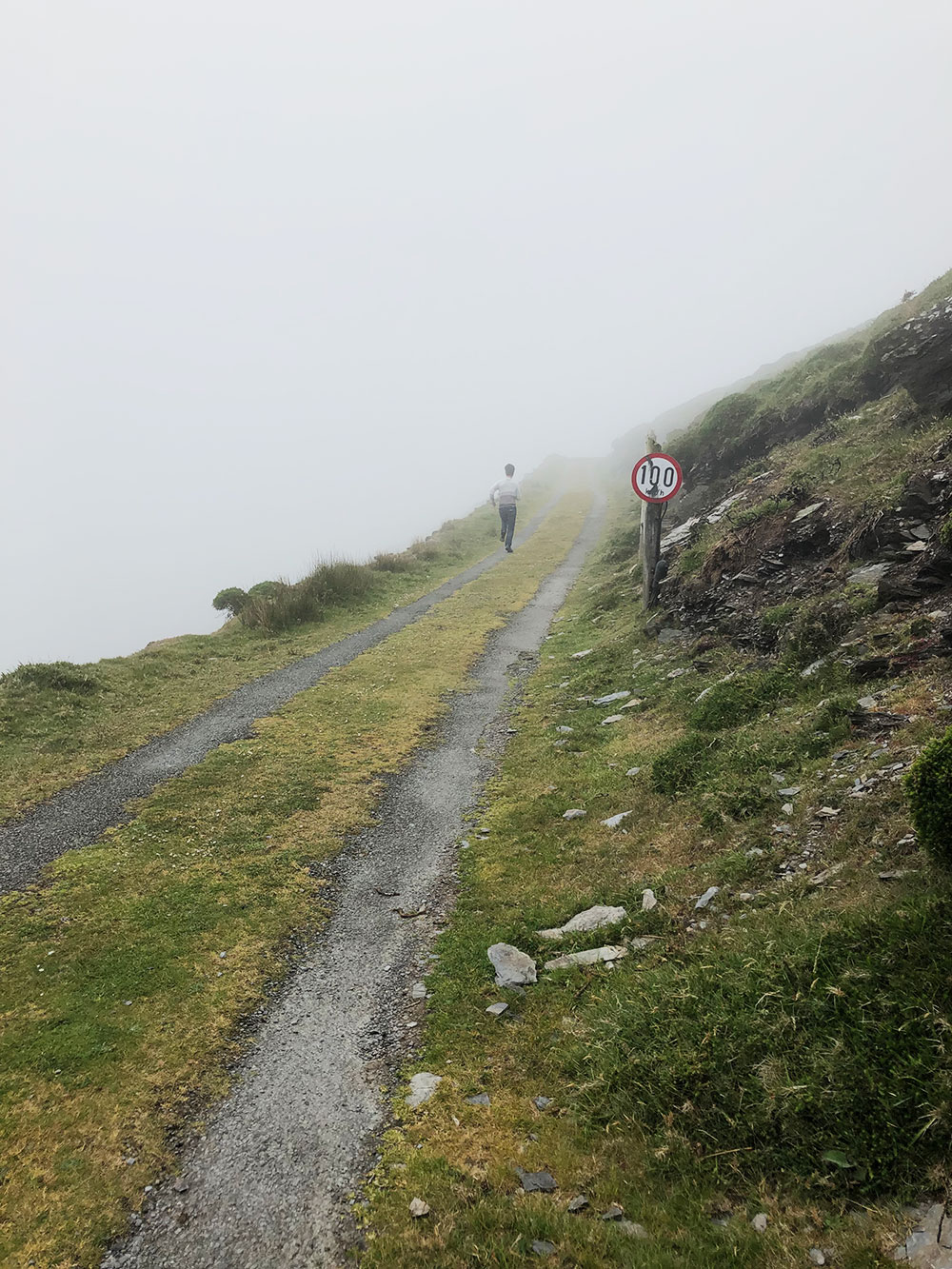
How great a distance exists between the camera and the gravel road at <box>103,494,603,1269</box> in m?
4.05

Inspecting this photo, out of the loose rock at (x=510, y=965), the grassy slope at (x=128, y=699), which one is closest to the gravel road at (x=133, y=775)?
the grassy slope at (x=128, y=699)

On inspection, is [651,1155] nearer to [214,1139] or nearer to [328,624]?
[214,1139]

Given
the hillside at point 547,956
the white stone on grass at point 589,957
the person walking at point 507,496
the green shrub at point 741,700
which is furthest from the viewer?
the person walking at point 507,496

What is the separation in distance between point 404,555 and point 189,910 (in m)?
27.9

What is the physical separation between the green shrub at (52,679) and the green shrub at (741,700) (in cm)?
1354

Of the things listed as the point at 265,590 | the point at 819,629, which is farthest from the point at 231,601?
the point at 819,629

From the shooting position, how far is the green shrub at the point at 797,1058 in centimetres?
356

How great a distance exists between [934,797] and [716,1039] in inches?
88.7

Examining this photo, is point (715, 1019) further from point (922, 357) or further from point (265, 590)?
point (265, 590)

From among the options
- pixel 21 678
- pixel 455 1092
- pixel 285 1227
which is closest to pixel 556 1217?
pixel 455 1092

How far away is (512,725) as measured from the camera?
43.5 ft

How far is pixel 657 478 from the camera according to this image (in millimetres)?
14953

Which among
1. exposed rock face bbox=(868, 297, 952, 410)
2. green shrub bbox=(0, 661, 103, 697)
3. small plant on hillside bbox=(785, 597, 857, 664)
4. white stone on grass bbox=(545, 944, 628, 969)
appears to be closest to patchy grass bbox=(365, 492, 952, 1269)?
white stone on grass bbox=(545, 944, 628, 969)

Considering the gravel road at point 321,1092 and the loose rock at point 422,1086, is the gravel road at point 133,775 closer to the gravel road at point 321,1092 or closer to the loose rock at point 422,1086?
the gravel road at point 321,1092
